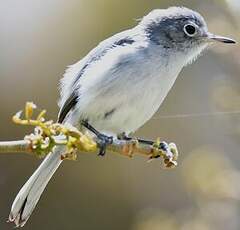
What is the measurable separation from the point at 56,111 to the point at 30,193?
207 cm

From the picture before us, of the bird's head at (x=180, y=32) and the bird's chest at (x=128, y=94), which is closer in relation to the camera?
the bird's chest at (x=128, y=94)

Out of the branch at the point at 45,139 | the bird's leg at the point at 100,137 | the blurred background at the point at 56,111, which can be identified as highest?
the branch at the point at 45,139

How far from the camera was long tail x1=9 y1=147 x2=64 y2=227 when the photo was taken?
8.04 ft

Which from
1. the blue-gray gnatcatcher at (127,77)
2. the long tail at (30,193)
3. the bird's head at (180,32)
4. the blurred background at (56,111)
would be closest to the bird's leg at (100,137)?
the blue-gray gnatcatcher at (127,77)

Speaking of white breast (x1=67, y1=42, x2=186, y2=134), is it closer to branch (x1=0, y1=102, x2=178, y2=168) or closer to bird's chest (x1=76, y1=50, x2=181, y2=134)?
bird's chest (x1=76, y1=50, x2=181, y2=134)

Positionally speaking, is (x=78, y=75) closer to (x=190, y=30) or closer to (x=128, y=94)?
(x=128, y=94)

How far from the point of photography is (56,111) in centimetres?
477

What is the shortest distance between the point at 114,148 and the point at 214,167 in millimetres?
867

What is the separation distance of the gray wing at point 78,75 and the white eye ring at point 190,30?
0.24m

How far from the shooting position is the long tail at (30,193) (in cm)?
245

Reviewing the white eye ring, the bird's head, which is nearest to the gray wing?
the bird's head

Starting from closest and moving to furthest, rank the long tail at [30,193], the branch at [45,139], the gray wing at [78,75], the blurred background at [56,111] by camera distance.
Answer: the branch at [45,139] < the long tail at [30,193] < the gray wing at [78,75] < the blurred background at [56,111]

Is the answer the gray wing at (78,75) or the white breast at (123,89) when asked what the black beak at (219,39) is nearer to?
the white breast at (123,89)

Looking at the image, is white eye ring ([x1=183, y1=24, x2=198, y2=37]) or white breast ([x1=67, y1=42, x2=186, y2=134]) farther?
white eye ring ([x1=183, y1=24, x2=198, y2=37])
